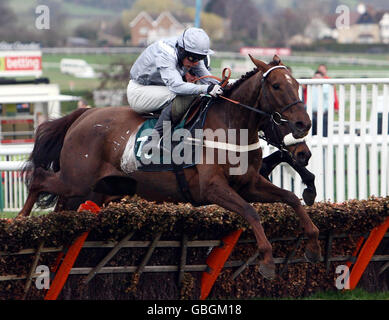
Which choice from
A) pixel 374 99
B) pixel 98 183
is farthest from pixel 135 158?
pixel 374 99

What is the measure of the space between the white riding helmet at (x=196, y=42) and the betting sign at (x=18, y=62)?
19.2 metres

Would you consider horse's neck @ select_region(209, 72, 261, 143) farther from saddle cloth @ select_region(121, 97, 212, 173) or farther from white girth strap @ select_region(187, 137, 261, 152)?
saddle cloth @ select_region(121, 97, 212, 173)

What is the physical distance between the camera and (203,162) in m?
5.58

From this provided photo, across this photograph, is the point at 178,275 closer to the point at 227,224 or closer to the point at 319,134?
the point at 227,224

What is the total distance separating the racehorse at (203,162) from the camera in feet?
17.4

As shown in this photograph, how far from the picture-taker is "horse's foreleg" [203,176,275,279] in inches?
203

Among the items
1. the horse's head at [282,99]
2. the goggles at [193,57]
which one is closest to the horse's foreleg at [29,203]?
the goggles at [193,57]

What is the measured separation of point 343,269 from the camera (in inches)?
239

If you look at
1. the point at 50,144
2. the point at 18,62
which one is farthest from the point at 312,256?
the point at 18,62

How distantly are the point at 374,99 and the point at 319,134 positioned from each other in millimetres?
664

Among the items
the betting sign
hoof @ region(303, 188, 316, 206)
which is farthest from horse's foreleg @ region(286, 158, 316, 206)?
the betting sign

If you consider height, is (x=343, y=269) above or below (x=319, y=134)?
below

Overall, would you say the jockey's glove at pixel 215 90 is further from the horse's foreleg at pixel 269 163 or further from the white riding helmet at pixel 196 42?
the horse's foreleg at pixel 269 163

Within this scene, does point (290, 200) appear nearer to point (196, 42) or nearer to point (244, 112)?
point (244, 112)
